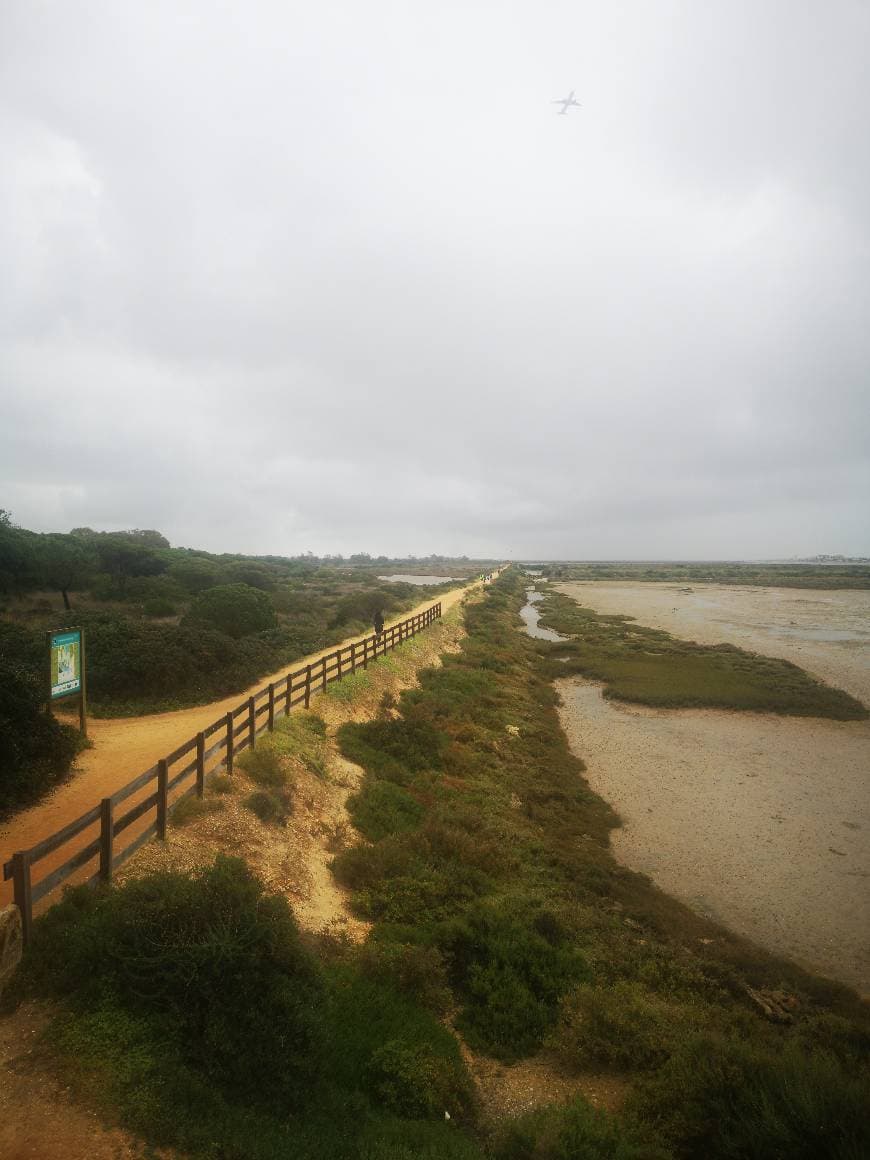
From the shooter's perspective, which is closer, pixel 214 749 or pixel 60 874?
pixel 60 874

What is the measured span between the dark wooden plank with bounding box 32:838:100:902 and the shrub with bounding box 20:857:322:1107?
24cm

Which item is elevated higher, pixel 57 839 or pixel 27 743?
pixel 57 839

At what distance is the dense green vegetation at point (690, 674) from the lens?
86.2 ft

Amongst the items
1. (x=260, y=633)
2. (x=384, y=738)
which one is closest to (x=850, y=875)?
(x=384, y=738)

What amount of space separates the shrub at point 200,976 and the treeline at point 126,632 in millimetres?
4621

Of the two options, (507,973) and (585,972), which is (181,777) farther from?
(585,972)

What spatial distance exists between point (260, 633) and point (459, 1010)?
20.4 m

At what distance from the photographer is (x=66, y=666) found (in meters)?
11.6

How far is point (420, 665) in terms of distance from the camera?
998 inches

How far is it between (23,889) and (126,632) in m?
13.3

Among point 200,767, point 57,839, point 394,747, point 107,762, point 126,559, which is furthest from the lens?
point 126,559

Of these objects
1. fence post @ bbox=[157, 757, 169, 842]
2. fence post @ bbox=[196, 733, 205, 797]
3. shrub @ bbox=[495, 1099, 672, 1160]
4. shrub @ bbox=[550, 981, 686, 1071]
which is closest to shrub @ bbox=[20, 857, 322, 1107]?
fence post @ bbox=[157, 757, 169, 842]

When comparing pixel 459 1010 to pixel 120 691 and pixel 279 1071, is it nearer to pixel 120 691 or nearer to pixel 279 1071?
pixel 279 1071

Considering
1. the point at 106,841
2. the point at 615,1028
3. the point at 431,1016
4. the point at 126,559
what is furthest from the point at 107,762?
the point at 126,559
